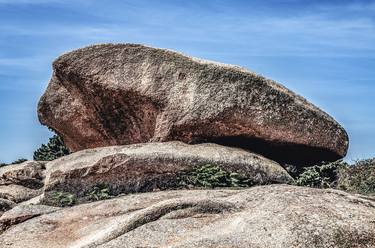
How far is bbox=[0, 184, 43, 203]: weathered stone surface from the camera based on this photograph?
21.9 meters

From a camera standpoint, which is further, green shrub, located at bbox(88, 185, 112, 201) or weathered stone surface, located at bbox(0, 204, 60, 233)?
green shrub, located at bbox(88, 185, 112, 201)

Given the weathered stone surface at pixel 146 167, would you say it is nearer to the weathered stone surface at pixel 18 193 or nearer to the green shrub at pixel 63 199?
the green shrub at pixel 63 199

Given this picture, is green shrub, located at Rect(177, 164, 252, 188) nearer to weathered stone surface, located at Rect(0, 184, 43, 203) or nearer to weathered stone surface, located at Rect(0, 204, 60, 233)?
weathered stone surface, located at Rect(0, 204, 60, 233)

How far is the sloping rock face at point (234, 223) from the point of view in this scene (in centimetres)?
1162

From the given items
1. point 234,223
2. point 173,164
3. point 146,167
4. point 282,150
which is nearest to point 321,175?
point 282,150

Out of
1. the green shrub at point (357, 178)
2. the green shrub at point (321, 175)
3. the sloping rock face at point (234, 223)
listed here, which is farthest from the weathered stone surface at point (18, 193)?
the green shrub at point (357, 178)

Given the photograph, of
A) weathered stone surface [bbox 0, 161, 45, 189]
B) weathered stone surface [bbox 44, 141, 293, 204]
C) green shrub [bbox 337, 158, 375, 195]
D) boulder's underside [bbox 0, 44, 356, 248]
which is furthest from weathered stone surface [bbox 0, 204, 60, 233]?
green shrub [bbox 337, 158, 375, 195]

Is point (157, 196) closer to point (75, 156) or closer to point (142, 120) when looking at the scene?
point (75, 156)

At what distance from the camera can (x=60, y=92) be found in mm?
26297

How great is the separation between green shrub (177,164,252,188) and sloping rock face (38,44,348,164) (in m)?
2.49

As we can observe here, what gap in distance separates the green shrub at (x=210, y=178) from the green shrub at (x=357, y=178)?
384 cm

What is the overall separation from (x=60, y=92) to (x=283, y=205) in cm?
1532

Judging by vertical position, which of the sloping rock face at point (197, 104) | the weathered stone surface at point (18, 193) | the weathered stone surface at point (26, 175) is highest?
the sloping rock face at point (197, 104)

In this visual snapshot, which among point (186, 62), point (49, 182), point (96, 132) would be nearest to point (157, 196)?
point (49, 182)
